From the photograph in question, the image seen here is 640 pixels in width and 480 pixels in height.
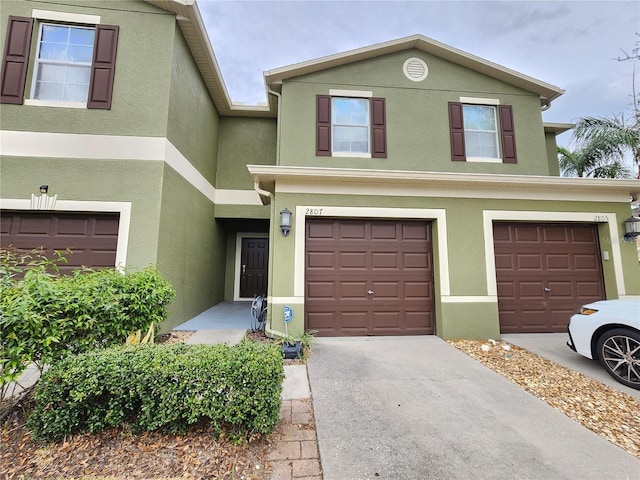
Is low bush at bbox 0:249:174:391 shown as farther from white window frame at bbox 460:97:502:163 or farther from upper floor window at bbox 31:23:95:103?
white window frame at bbox 460:97:502:163

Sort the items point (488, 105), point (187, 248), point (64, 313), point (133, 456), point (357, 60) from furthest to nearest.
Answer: point (488, 105) < point (357, 60) < point (187, 248) < point (64, 313) < point (133, 456)

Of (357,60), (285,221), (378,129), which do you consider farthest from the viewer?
(357,60)

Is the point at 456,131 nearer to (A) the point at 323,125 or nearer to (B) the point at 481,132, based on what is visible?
(B) the point at 481,132

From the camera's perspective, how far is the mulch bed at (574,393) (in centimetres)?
287

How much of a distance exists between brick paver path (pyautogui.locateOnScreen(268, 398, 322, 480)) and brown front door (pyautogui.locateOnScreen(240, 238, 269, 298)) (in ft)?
23.4

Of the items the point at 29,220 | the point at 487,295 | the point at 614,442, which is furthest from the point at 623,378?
the point at 29,220

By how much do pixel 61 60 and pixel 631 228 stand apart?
12.4 m

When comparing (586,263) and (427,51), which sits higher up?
(427,51)

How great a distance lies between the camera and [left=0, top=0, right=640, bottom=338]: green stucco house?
5.42m

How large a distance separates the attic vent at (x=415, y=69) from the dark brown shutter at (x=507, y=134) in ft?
7.27

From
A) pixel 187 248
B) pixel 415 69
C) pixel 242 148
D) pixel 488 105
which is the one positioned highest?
pixel 415 69

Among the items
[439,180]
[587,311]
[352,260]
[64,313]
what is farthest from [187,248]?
[587,311]

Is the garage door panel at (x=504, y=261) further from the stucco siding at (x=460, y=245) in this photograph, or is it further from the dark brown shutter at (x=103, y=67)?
the dark brown shutter at (x=103, y=67)

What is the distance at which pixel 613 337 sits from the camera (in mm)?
3920
